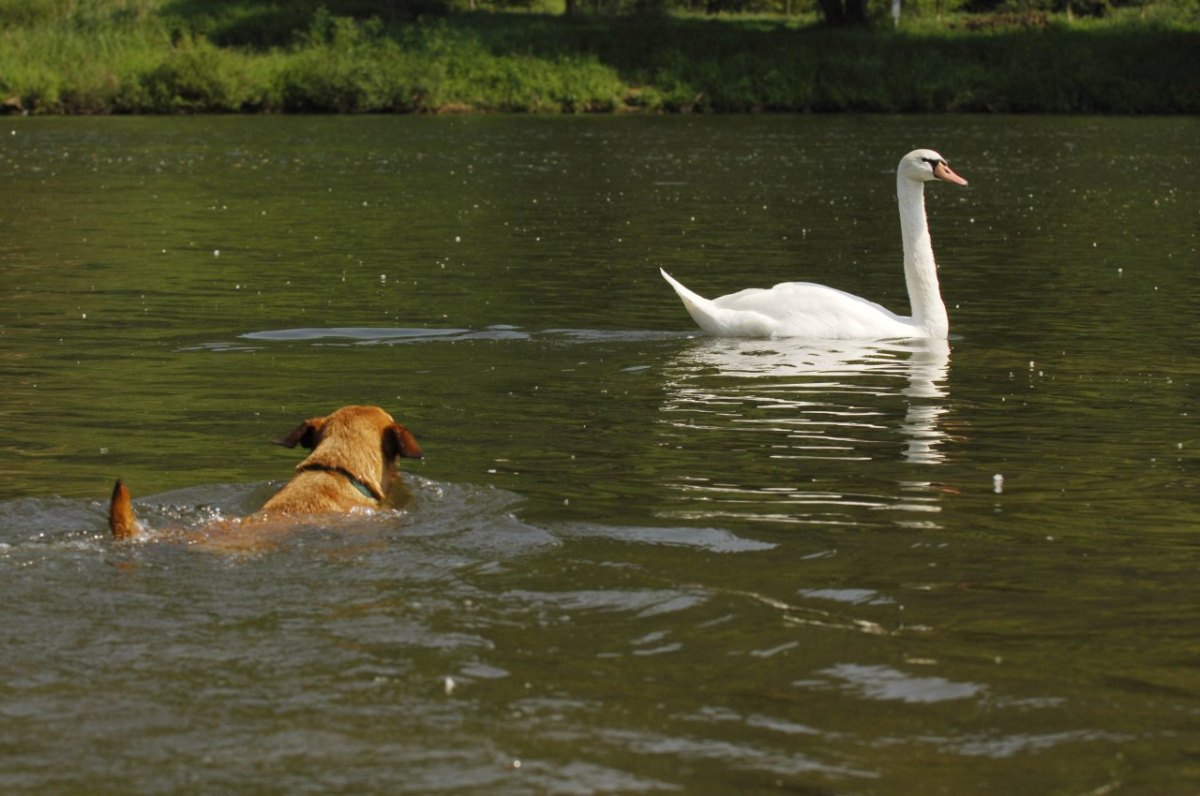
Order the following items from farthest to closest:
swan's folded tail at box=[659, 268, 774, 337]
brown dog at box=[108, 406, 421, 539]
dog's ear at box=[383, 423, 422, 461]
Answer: swan's folded tail at box=[659, 268, 774, 337] < dog's ear at box=[383, 423, 422, 461] < brown dog at box=[108, 406, 421, 539]

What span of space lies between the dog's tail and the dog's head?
3.95 feet

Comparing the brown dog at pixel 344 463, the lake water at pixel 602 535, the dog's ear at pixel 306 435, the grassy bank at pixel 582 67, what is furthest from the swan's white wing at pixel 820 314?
the grassy bank at pixel 582 67

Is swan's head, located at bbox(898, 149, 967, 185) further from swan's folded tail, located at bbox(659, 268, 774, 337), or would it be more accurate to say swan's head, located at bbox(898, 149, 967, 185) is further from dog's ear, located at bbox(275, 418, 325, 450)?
dog's ear, located at bbox(275, 418, 325, 450)

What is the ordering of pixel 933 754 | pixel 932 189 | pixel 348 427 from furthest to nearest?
pixel 932 189 < pixel 348 427 < pixel 933 754

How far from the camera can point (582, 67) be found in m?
60.9

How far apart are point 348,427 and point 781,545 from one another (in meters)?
2.21

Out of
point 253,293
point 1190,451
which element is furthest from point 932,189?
point 1190,451

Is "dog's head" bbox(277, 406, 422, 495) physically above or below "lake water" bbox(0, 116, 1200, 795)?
above

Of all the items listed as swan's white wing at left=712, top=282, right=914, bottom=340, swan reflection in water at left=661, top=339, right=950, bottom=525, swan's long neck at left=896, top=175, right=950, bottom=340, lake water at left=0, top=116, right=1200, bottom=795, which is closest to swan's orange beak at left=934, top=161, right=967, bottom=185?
swan's long neck at left=896, top=175, right=950, bottom=340

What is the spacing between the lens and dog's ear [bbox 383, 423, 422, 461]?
8500mm

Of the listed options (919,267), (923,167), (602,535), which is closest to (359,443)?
(602,535)

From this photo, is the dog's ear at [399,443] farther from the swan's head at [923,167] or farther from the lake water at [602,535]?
the swan's head at [923,167]

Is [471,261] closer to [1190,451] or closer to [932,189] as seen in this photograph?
[1190,451]

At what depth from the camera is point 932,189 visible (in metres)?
33.7
